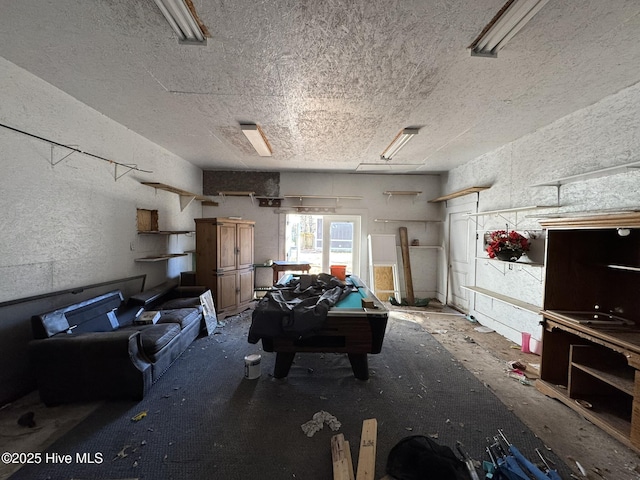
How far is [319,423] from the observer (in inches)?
75.8

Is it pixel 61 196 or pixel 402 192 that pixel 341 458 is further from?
pixel 402 192

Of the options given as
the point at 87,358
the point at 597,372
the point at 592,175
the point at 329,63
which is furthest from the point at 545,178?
the point at 87,358

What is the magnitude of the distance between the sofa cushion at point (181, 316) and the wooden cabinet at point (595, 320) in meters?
3.66

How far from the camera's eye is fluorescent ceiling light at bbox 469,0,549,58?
4.55 feet

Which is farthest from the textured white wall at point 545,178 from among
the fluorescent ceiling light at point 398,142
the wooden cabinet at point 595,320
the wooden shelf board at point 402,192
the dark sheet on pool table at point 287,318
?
the dark sheet on pool table at point 287,318

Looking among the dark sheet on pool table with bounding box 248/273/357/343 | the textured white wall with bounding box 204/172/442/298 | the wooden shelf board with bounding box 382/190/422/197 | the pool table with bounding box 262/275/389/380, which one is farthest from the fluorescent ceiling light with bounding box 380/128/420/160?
the dark sheet on pool table with bounding box 248/273/357/343

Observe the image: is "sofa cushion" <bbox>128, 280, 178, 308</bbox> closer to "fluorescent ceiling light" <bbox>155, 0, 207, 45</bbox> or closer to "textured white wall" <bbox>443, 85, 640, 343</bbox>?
"fluorescent ceiling light" <bbox>155, 0, 207, 45</bbox>

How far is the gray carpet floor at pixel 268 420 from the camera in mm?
1572

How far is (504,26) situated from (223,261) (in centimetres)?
412

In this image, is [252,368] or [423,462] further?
[252,368]

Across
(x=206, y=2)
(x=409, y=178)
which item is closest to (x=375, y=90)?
(x=206, y=2)

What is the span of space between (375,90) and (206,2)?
141 cm

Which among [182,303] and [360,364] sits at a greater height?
[182,303]

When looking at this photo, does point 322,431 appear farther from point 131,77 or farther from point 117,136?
point 117,136
